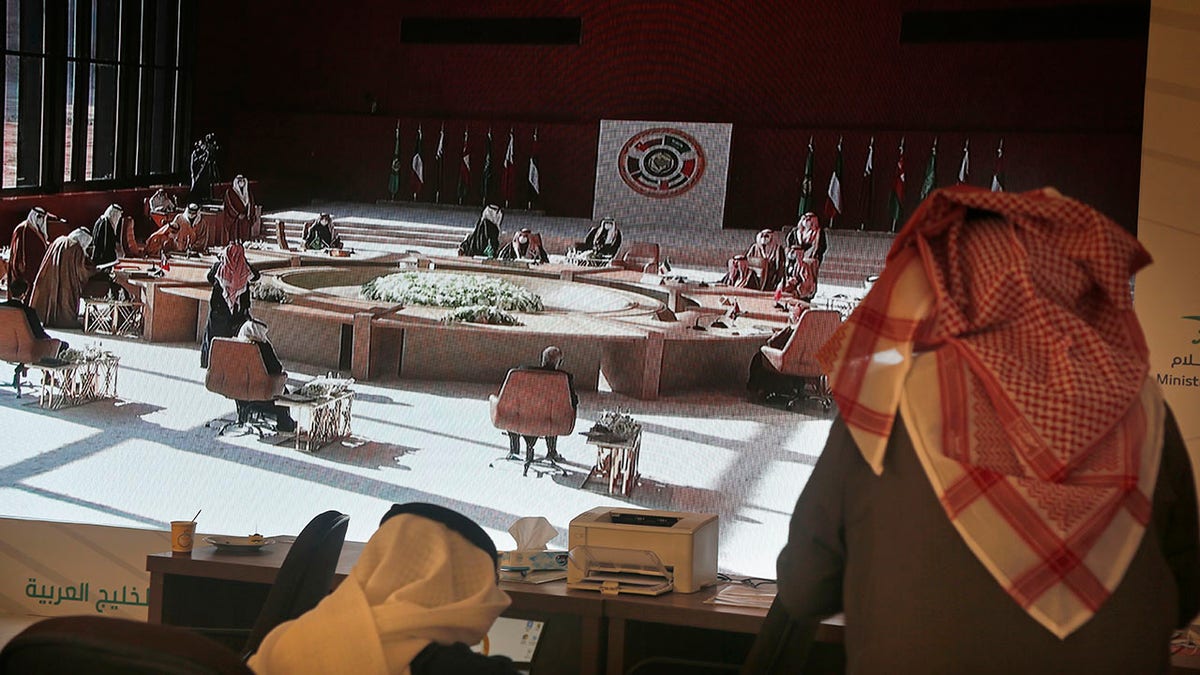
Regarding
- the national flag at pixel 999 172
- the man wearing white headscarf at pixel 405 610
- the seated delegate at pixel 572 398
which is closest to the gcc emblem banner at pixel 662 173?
the seated delegate at pixel 572 398

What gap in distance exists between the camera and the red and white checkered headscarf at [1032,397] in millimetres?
1780

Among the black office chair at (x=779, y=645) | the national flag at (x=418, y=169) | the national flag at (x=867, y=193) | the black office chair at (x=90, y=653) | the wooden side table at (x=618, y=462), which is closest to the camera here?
the black office chair at (x=90, y=653)

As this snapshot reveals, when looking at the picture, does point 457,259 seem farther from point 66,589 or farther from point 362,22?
point 66,589

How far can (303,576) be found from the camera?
110 inches

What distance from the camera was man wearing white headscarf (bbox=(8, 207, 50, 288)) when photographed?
5.17 m

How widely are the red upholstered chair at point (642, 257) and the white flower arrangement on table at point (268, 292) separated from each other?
4.52 feet

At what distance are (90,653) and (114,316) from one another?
3905 mm

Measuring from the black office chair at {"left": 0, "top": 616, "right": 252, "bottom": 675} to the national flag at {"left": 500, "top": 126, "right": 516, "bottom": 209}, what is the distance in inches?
136

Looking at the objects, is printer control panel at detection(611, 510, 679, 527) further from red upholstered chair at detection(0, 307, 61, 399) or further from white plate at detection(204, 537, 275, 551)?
red upholstered chair at detection(0, 307, 61, 399)

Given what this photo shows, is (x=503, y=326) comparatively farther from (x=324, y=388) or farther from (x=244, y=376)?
(x=244, y=376)

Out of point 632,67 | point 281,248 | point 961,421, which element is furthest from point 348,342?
point 961,421

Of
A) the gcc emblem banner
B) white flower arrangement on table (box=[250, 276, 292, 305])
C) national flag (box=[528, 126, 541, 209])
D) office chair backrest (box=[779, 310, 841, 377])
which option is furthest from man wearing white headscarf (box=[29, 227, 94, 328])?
office chair backrest (box=[779, 310, 841, 377])

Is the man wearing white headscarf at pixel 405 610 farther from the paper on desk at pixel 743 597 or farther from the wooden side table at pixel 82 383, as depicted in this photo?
the wooden side table at pixel 82 383

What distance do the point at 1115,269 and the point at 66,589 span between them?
4.55 m
